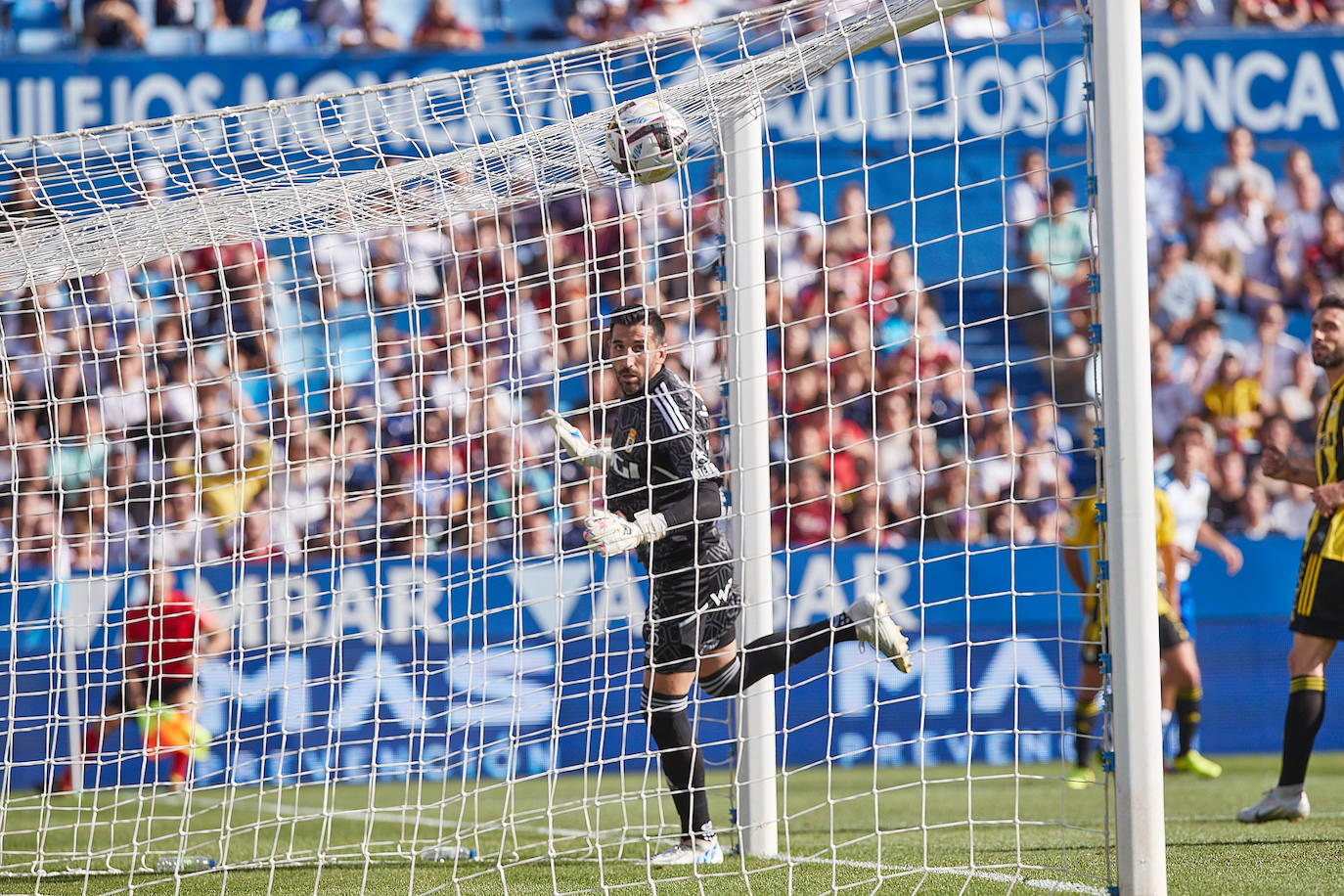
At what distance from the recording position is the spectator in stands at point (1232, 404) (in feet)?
36.4

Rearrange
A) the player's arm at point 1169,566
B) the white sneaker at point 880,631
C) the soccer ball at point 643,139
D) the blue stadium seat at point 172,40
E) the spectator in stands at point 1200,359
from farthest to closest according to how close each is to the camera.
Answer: the blue stadium seat at point 172,40 < the spectator in stands at point 1200,359 < the player's arm at point 1169,566 < the white sneaker at point 880,631 < the soccer ball at point 643,139

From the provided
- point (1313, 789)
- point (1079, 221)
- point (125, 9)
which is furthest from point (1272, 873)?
point (125, 9)

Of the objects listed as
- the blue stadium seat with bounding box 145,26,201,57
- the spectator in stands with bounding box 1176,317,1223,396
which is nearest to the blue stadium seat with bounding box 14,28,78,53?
the blue stadium seat with bounding box 145,26,201,57

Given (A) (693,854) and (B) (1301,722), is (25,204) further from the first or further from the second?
(B) (1301,722)

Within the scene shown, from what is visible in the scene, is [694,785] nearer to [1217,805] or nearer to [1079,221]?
[1217,805]

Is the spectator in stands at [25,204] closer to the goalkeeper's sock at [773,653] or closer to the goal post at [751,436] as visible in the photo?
the goal post at [751,436]

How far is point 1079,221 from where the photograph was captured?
36.9 feet

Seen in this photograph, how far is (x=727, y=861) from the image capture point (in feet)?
17.1

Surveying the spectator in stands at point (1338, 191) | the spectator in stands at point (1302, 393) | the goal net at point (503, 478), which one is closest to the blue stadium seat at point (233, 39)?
the goal net at point (503, 478)

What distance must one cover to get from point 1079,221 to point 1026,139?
42.5 inches

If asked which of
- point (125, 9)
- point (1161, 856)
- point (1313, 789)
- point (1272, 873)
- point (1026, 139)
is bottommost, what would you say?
point (1313, 789)

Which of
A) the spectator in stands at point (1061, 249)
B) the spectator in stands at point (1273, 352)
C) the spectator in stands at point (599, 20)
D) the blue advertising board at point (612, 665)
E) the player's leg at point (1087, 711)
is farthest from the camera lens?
the spectator in stands at point (599, 20)

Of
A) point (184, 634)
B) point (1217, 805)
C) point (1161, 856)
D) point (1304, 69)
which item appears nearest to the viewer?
point (1161, 856)

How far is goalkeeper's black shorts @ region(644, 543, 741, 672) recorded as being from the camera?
500 centimetres
